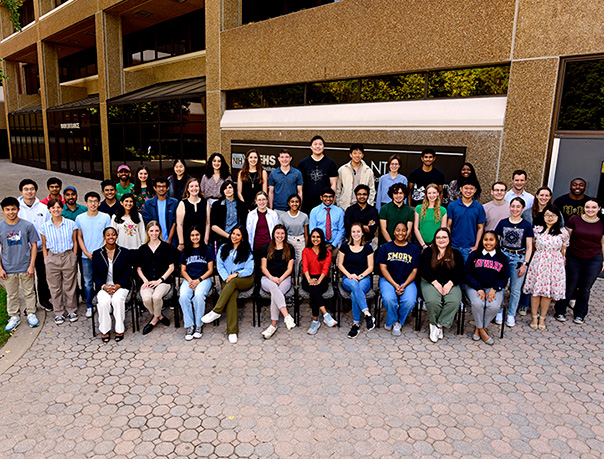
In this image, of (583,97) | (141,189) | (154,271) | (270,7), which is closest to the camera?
(154,271)

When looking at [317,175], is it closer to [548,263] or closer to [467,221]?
[467,221]

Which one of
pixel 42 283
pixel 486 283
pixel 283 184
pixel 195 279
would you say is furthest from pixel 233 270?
pixel 486 283

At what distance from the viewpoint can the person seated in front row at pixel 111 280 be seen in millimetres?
5684

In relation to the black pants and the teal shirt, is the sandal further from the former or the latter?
the black pants

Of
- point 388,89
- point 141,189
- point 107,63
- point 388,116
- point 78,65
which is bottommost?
point 141,189

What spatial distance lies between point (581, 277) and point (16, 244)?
806cm

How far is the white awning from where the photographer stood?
341 inches

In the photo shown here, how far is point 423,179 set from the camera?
23.2ft

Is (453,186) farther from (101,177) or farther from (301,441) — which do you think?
(101,177)

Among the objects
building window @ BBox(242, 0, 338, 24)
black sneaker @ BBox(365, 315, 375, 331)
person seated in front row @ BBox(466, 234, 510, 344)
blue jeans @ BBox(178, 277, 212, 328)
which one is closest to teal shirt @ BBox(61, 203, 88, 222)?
blue jeans @ BBox(178, 277, 212, 328)

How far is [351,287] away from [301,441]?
8.35 feet

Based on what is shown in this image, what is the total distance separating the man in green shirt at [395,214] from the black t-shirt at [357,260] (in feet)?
1.98

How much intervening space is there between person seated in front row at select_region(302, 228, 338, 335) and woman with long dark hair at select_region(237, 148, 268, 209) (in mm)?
1347

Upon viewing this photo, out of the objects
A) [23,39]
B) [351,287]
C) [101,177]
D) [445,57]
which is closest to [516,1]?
[445,57]
